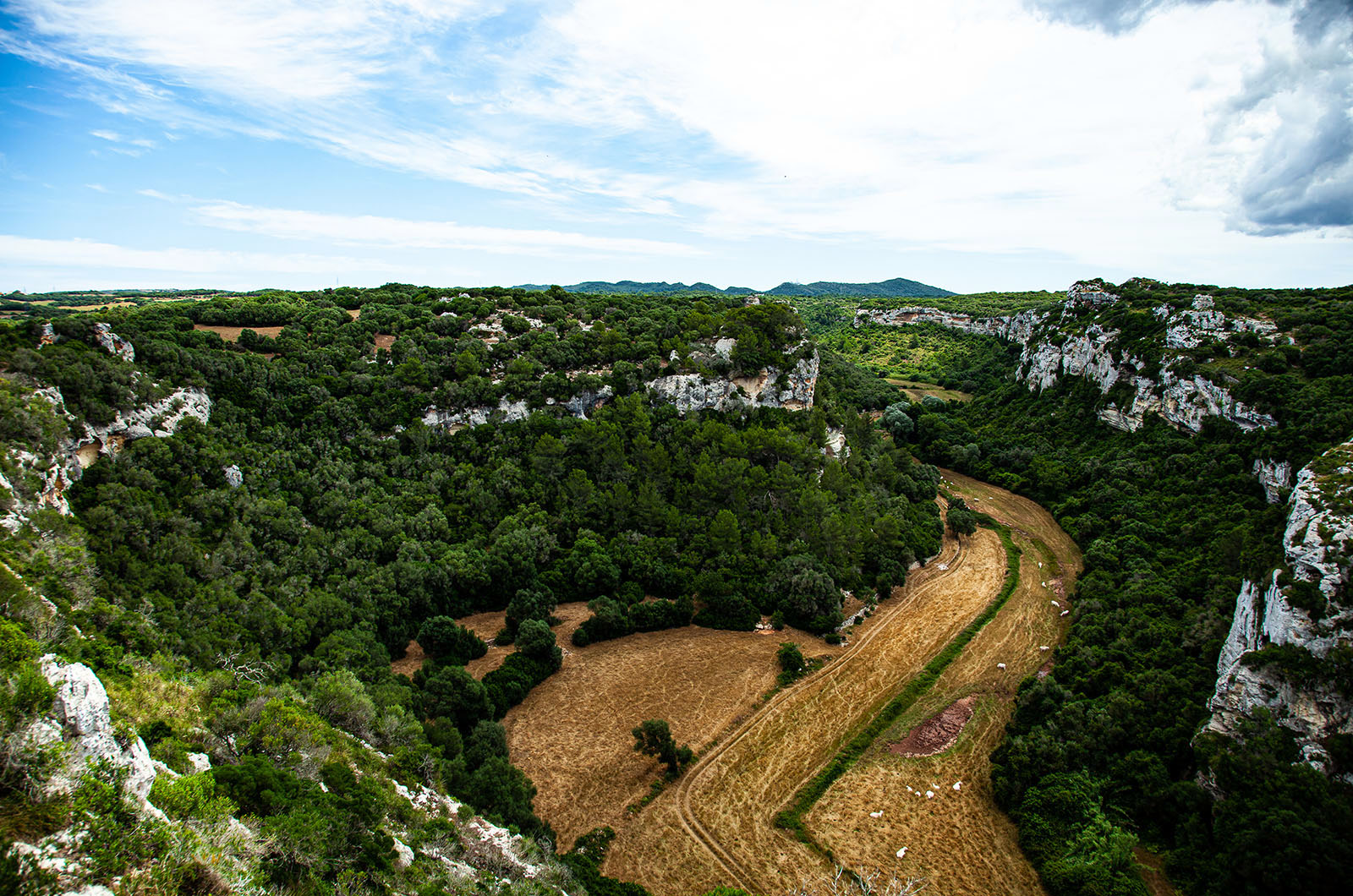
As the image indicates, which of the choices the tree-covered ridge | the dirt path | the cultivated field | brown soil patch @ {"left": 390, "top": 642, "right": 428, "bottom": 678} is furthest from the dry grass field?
the cultivated field

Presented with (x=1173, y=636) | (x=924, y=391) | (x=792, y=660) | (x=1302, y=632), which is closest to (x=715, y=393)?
(x=792, y=660)

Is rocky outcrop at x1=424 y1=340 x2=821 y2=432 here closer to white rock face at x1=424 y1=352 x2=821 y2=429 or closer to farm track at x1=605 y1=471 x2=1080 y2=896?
white rock face at x1=424 y1=352 x2=821 y2=429

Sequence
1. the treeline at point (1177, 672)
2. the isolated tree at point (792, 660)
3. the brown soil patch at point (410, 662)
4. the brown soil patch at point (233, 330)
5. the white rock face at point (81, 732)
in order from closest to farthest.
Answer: the white rock face at point (81, 732)
the treeline at point (1177, 672)
the brown soil patch at point (410, 662)
the isolated tree at point (792, 660)
the brown soil patch at point (233, 330)

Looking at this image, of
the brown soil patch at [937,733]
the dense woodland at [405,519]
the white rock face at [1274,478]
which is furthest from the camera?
the white rock face at [1274,478]

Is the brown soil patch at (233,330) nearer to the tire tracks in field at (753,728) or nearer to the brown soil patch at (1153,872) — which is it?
the tire tracks in field at (753,728)

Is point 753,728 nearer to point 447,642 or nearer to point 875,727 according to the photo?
point 875,727

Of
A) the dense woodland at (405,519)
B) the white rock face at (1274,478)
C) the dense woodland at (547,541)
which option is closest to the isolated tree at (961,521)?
the dense woodland at (405,519)

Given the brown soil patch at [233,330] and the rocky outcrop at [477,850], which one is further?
the brown soil patch at [233,330]
